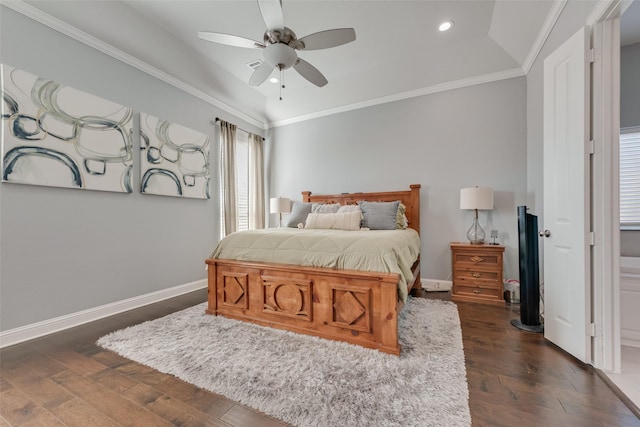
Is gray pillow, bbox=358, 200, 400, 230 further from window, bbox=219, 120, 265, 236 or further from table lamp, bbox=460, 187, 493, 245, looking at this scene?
window, bbox=219, 120, 265, 236

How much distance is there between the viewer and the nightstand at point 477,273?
10.1 ft

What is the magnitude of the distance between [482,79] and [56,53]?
16.4 feet

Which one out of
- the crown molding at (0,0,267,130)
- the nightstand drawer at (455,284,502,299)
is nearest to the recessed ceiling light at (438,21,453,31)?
the nightstand drawer at (455,284,502,299)

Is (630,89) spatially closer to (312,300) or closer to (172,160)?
(312,300)

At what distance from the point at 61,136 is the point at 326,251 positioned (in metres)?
2.78

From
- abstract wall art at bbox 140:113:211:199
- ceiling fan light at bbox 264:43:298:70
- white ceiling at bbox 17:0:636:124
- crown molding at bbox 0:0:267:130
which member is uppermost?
white ceiling at bbox 17:0:636:124

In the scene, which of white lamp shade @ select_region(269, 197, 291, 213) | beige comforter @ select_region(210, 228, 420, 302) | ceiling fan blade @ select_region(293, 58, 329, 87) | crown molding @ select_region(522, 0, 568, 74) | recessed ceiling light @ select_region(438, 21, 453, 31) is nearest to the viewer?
beige comforter @ select_region(210, 228, 420, 302)

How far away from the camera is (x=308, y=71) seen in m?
2.65

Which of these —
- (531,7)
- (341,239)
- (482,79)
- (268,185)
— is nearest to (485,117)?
(482,79)

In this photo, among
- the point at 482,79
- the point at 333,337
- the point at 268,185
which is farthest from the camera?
the point at 268,185

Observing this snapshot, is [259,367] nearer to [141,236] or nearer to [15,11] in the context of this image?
[141,236]

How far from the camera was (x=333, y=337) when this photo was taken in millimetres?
2150

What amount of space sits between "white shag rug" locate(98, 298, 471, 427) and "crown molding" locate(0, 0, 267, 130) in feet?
9.73

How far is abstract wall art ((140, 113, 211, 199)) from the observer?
10.4 ft
